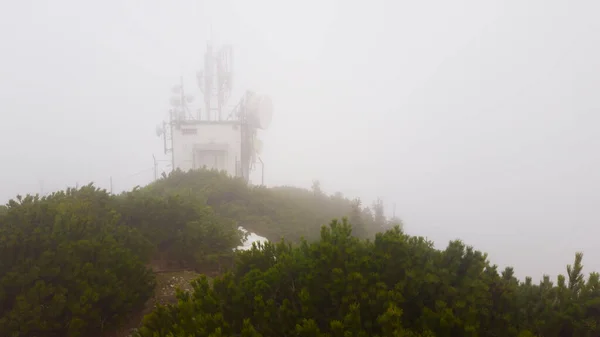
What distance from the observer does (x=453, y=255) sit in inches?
193

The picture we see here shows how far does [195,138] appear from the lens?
958 inches

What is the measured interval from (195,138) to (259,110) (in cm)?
481

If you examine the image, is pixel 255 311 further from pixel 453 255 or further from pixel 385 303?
pixel 453 255

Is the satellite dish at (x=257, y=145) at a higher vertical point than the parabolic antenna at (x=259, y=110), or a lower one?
lower

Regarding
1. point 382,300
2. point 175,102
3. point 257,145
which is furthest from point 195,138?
point 382,300

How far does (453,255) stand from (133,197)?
311 inches

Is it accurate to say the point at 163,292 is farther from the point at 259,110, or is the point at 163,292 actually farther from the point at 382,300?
the point at 259,110

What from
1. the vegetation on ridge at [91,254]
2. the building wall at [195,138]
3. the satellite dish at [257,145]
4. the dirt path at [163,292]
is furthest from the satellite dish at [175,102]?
the dirt path at [163,292]

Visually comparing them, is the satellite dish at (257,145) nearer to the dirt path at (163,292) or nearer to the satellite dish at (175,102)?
the satellite dish at (175,102)

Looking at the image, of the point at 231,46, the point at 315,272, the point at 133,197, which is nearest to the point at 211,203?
the point at 133,197

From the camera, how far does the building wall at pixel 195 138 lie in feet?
79.7

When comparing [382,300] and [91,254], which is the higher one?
[91,254]

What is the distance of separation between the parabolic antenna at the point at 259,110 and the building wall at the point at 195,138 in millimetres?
1516

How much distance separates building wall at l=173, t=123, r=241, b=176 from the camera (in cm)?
2428
